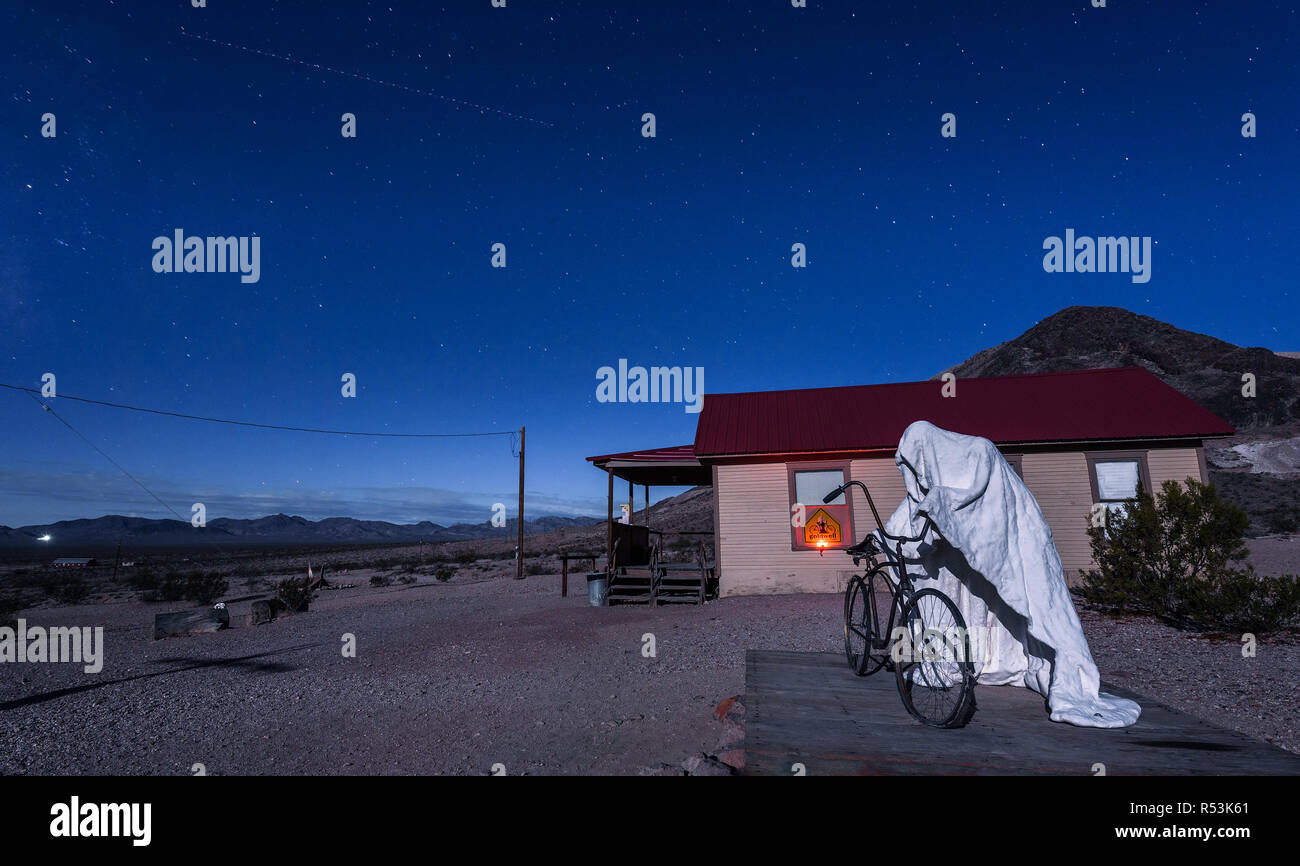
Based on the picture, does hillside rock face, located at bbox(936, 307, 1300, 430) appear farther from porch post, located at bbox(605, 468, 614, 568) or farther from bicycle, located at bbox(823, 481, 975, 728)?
bicycle, located at bbox(823, 481, 975, 728)

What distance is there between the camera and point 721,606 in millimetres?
13109

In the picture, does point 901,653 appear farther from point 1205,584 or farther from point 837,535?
point 837,535

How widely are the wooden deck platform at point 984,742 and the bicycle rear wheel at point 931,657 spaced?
0.61ft

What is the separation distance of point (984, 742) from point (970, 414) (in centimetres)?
Answer: 1368

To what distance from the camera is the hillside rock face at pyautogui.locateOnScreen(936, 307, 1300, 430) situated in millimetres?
52688

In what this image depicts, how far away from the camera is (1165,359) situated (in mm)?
65812

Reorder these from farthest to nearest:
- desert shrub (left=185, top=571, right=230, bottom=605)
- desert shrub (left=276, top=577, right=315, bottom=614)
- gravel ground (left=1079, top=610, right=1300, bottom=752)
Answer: desert shrub (left=185, top=571, right=230, bottom=605)
desert shrub (left=276, top=577, right=315, bottom=614)
gravel ground (left=1079, top=610, right=1300, bottom=752)

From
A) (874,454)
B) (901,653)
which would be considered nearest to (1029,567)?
(901,653)

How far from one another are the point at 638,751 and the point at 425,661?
17.1ft

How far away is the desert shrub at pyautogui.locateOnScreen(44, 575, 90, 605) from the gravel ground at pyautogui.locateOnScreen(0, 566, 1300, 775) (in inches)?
718

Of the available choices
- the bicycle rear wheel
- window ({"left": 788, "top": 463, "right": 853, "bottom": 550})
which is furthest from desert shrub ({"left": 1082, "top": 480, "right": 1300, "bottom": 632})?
the bicycle rear wheel

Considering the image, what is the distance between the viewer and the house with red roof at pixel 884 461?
1339 cm

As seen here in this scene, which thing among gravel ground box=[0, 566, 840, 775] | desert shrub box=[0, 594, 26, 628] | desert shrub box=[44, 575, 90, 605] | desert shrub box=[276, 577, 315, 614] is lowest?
desert shrub box=[44, 575, 90, 605]
